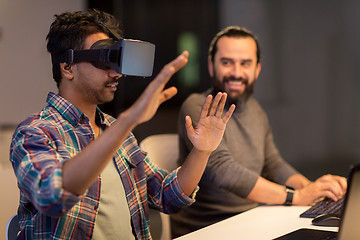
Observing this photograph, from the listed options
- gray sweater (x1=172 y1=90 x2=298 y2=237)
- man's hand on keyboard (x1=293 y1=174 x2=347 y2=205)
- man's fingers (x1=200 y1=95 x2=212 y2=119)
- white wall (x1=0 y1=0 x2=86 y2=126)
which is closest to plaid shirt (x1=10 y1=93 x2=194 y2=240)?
man's fingers (x1=200 y1=95 x2=212 y2=119)

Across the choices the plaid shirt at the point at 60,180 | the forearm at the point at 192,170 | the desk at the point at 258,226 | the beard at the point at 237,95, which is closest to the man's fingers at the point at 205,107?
the forearm at the point at 192,170

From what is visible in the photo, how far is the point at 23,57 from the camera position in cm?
353

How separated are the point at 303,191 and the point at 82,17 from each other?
1.10 m

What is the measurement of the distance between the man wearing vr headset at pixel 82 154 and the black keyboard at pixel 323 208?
1.50ft

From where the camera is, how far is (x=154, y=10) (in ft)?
15.6

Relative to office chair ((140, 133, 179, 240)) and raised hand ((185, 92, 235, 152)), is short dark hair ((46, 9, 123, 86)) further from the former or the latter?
office chair ((140, 133, 179, 240))

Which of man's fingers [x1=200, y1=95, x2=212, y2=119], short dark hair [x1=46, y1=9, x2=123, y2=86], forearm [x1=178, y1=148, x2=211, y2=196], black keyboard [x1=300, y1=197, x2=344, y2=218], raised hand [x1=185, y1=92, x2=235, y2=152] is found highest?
short dark hair [x1=46, y1=9, x2=123, y2=86]

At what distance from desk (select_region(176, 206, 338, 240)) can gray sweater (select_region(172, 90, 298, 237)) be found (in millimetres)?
216

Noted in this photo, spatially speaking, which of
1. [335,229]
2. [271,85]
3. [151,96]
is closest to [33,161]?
[151,96]

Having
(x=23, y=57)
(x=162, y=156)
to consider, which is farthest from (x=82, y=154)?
(x=23, y=57)

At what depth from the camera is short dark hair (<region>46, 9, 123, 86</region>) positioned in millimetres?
1474

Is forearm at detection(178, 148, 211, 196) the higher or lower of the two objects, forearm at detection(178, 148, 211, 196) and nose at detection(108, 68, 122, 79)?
the lower

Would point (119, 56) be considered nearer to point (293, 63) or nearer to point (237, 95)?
point (237, 95)

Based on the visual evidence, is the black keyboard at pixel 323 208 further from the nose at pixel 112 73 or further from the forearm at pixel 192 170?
the nose at pixel 112 73
